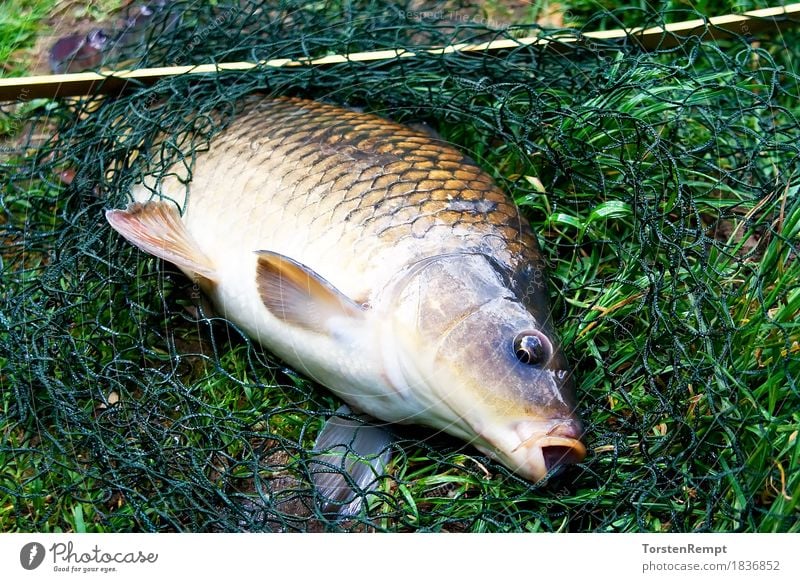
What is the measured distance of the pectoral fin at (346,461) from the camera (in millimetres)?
2105

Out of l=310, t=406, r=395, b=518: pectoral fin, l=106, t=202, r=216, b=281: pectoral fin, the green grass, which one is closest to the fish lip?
l=310, t=406, r=395, b=518: pectoral fin

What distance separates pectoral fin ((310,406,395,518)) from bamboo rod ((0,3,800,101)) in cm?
115

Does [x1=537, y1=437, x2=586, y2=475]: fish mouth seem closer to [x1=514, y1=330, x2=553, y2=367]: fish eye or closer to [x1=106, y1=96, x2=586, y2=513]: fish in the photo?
[x1=106, y1=96, x2=586, y2=513]: fish

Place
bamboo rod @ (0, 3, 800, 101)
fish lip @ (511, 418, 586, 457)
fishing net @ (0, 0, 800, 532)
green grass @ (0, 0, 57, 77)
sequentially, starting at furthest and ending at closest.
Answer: green grass @ (0, 0, 57, 77), bamboo rod @ (0, 3, 800, 101), fishing net @ (0, 0, 800, 532), fish lip @ (511, 418, 586, 457)

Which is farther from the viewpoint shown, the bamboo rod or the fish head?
the bamboo rod

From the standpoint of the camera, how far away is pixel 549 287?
2.21 metres

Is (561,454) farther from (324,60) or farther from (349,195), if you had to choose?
(324,60)


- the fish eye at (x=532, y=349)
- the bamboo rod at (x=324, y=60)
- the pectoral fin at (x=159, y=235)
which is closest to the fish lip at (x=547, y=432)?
the fish eye at (x=532, y=349)

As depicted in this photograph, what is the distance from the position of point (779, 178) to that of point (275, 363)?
1.54 m

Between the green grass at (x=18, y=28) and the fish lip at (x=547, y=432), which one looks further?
the green grass at (x=18, y=28)

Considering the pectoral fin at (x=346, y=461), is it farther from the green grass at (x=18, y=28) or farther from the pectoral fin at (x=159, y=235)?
the green grass at (x=18, y=28)

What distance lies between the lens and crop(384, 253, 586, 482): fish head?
192 cm

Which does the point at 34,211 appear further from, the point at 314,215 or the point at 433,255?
the point at 433,255

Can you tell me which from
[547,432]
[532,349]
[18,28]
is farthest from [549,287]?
[18,28]
